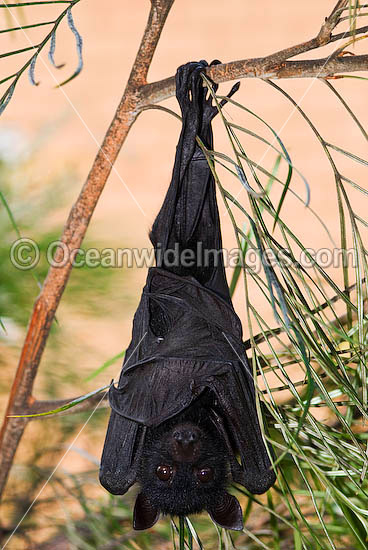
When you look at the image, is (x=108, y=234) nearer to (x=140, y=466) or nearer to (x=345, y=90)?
(x=140, y=466)

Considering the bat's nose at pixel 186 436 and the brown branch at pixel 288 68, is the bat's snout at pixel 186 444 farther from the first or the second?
the brown branch at pixel 288 68

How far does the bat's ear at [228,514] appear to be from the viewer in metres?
0.63

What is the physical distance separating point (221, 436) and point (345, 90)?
Answer: 98.7 inches

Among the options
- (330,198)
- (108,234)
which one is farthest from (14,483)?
(330,198)

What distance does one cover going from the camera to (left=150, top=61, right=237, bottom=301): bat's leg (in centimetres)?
62

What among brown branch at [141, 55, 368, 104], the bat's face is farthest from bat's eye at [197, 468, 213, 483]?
brown branch at [141, 55, 368, 104]

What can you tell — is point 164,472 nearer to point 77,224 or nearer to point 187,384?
point 187,384

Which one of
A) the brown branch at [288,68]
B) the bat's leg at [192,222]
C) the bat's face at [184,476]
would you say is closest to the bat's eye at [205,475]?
the bat's face at [184,476]

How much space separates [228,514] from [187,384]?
14cm

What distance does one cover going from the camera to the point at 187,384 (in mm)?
642

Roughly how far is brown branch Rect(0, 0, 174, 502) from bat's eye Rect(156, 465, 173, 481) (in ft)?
0.71

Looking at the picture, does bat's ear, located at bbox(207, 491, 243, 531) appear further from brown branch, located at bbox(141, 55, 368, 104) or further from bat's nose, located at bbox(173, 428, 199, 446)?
brown branch, located at bbox(141, 55, 368, 104)

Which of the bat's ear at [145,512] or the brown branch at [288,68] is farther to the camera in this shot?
the bat's ear at [145,512]

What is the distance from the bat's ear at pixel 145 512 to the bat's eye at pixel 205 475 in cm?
6
